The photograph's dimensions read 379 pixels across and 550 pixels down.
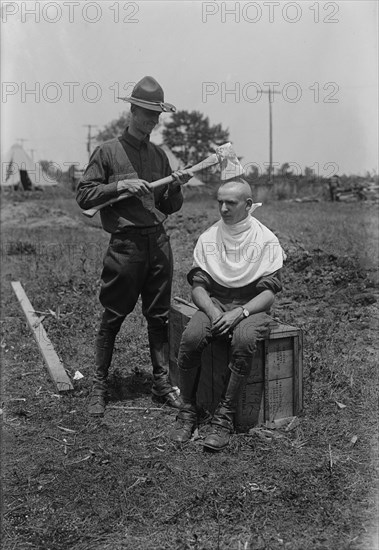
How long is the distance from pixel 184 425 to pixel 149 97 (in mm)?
2223

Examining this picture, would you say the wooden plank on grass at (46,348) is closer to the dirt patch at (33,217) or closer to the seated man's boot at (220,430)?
the seated man's boot at (220,430)

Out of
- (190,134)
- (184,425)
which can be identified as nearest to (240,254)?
(184,425)

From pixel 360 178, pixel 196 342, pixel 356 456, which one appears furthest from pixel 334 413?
pixel 360 178

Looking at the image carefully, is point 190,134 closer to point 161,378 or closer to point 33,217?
point 33,217

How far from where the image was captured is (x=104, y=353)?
14.4 ft

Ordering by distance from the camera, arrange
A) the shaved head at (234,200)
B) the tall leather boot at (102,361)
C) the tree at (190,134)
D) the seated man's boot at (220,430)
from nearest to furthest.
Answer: the seated man's boot at (220,430), the shaved head at (234,200), the tall leather boot at (102,361), the tree at (190,134)

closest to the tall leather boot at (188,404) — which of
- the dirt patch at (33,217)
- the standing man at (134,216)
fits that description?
the standing man at (134,216)

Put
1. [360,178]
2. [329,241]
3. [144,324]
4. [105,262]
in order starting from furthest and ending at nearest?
[360,178], [329,241], [144,324], [105,262]

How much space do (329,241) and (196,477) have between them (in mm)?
8473

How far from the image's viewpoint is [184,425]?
12.5 ft

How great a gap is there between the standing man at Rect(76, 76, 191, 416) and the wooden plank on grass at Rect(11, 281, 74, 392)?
1.71 ft

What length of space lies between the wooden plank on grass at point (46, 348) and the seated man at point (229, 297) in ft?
4.32

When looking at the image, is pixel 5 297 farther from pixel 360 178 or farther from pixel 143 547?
pixel 360 178

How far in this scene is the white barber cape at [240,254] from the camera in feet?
12.6
